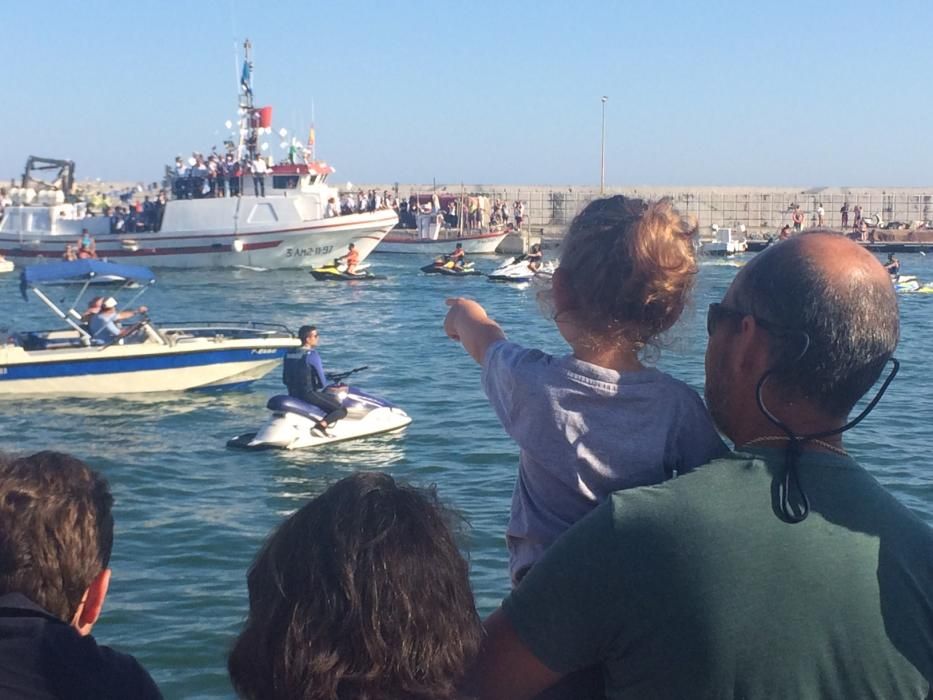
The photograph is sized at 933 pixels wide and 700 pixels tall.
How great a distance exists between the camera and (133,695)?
2.14 meters

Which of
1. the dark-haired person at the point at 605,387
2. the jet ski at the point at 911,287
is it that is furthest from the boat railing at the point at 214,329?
the jet ski at the point at 911,287

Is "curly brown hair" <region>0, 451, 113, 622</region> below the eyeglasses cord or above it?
below

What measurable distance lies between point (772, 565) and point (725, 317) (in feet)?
1.33

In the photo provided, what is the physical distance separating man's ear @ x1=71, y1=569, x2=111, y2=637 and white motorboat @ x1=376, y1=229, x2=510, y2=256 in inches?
1624

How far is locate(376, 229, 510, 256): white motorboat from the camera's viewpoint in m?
43.7

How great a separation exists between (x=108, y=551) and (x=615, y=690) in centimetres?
105

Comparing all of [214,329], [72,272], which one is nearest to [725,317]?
[72,272]

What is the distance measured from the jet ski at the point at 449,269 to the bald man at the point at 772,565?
31.9 m

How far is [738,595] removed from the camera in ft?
5.48

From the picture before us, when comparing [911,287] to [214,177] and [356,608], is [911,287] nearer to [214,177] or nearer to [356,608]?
[214,177]

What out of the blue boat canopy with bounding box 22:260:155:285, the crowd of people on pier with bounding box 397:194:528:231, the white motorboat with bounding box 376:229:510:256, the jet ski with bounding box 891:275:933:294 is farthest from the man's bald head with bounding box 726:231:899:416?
the crowd of people on pier with bounding box 397:194:528:231

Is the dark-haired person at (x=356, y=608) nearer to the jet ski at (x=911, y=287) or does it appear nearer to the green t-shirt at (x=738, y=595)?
the green t-shirt at (x=738, y=595)

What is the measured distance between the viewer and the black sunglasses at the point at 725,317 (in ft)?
5.92

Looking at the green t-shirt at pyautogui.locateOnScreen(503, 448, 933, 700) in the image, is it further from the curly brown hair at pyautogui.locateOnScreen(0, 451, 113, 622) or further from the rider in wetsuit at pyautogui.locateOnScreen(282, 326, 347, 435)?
the rider in wetsuit at pyautogui.locateOnScreen(282, 326, 347, 435)
